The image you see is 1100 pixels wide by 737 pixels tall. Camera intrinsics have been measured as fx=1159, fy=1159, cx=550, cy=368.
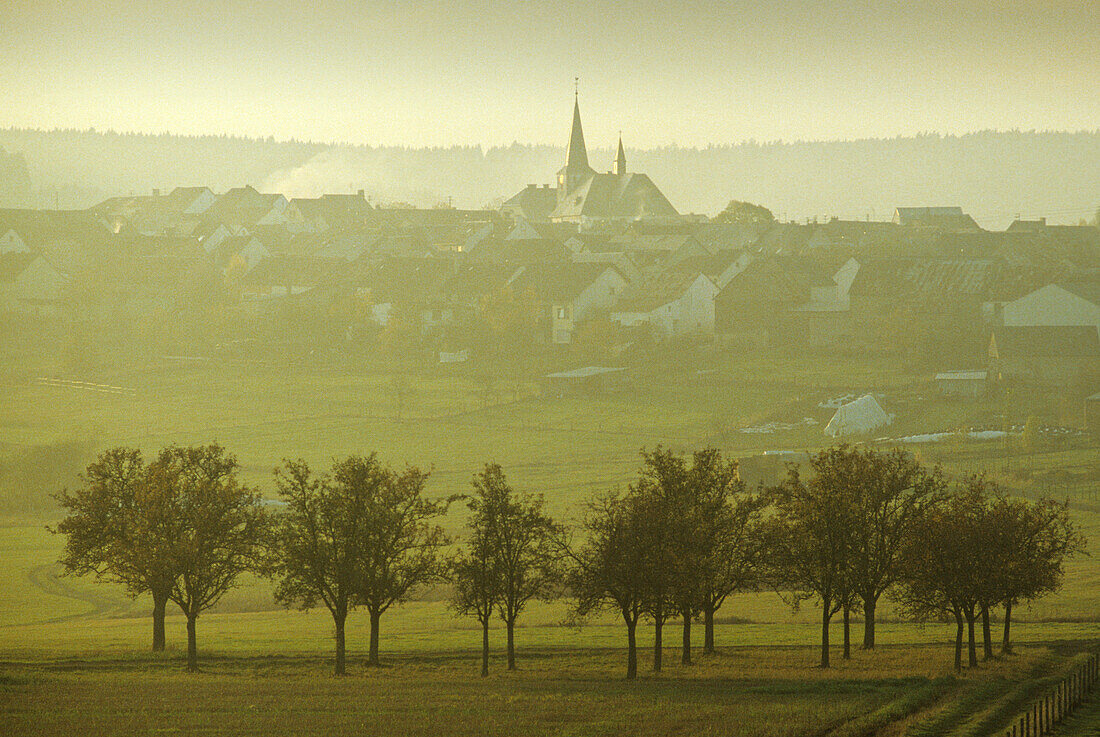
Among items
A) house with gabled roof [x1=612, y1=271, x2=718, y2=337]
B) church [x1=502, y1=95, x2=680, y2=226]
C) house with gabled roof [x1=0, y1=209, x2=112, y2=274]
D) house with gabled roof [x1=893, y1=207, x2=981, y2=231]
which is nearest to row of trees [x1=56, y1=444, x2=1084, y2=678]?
house with gabled roof [x1=612, y1=271, x2=718, y2=337]

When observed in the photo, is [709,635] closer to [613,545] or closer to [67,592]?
[613,545]

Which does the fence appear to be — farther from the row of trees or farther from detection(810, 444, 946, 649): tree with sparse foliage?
detection(810, 444, 946, 649): tree with sparse foliage

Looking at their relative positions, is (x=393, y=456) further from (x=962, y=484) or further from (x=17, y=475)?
(x=962, y=484)

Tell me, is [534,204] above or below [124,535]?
above

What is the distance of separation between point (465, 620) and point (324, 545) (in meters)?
7.15

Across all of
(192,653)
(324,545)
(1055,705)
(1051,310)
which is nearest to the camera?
(1055,705)

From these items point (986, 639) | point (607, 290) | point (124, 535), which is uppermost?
point (607, 290)

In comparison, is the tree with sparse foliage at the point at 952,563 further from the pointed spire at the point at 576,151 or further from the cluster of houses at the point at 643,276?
the pointed spire at the point at 576,151

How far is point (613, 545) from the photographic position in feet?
89.8

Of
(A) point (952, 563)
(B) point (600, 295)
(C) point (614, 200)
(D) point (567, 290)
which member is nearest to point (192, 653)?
(A) point (952, 563)

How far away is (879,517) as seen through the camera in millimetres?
30750

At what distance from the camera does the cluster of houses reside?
6900cm

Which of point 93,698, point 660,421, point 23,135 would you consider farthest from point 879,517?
point 23,135

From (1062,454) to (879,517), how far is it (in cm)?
2053
